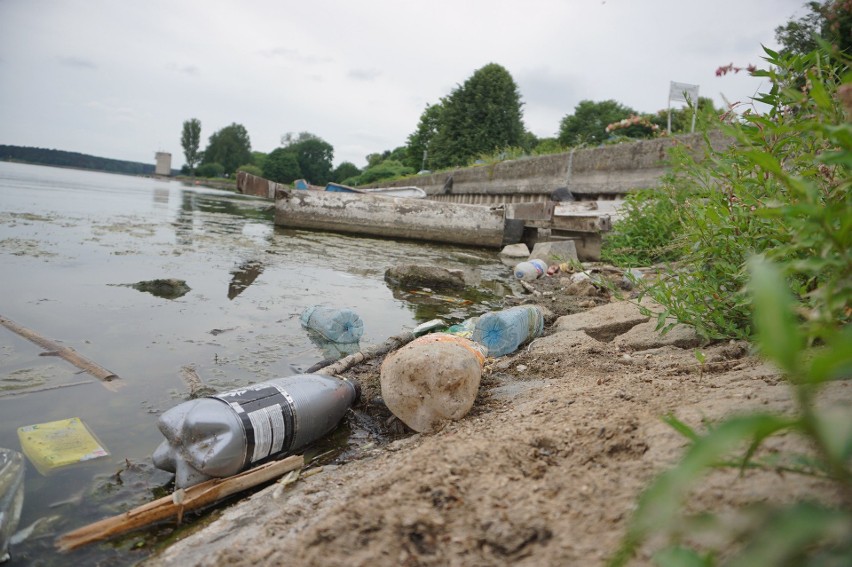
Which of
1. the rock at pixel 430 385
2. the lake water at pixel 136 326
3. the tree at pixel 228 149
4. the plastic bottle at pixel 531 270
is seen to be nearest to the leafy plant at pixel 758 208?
the rock at pixel 430 385

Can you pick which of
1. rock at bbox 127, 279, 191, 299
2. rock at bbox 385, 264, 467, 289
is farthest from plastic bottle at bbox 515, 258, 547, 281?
rock at bbox 127, 279, 191, 299

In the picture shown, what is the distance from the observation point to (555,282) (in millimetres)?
6770

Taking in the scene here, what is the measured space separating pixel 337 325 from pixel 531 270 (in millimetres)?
4275

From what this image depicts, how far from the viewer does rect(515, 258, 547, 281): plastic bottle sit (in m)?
7.21

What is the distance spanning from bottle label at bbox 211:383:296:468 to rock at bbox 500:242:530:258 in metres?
8.35

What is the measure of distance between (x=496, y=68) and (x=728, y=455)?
41126 mm

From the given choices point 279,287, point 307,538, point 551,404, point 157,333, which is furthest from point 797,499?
point 279,287

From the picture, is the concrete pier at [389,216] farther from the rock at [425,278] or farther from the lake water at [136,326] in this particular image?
the rock at [425,278]

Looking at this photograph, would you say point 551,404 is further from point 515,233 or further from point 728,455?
point 515,233

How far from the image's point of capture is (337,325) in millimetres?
3662

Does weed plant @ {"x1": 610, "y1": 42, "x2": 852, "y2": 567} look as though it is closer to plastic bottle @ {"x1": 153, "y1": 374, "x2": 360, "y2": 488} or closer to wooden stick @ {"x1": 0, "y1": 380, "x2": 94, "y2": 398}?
plastic bottle @ {"x1": 153, "y1": 374, "x2": 360, "y2": 488}

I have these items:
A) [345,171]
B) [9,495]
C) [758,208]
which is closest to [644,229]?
[758,208]

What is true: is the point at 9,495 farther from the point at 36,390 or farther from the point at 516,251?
the point at 516,251

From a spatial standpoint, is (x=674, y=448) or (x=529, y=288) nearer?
(x=674, y=448)
